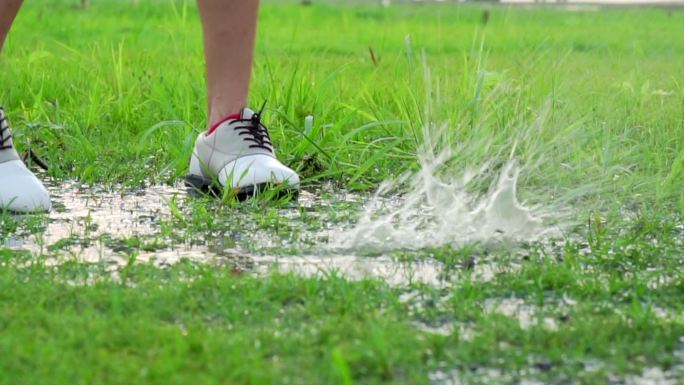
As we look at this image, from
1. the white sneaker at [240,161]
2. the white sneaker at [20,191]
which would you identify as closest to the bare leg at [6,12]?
the white sneaker at [20,191]

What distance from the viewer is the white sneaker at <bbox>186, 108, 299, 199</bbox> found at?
3.08 m

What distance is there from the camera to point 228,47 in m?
3.13

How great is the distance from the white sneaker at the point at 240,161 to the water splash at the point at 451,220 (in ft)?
0.89

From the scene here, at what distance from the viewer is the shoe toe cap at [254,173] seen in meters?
3.07

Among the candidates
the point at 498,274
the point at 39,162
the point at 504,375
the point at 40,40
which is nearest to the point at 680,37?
the point at 40,40

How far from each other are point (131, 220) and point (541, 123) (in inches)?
44.6

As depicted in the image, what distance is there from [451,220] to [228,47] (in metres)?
0.87

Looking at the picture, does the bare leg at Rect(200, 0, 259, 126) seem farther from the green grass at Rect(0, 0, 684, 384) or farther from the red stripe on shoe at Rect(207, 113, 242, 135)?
the green grass at Rect(0, 0, 684, 384)

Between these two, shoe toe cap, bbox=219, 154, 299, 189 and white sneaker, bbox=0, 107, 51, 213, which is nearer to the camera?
white sneaker, bbox=0, 107, 51, 213

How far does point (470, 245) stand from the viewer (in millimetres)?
2443

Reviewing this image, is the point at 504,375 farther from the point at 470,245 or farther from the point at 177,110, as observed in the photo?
the point at 177,110

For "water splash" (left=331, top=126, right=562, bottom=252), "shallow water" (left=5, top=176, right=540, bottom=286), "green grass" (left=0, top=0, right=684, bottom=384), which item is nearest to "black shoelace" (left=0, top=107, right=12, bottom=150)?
"shallow water" (left=5, top=176, right=540, bottom=286)

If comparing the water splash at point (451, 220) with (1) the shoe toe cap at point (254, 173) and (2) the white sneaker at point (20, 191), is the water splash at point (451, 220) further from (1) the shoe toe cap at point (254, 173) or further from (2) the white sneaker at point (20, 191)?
(2) the white sneaker at point (20, 191)

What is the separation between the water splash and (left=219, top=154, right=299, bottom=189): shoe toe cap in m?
0.24
